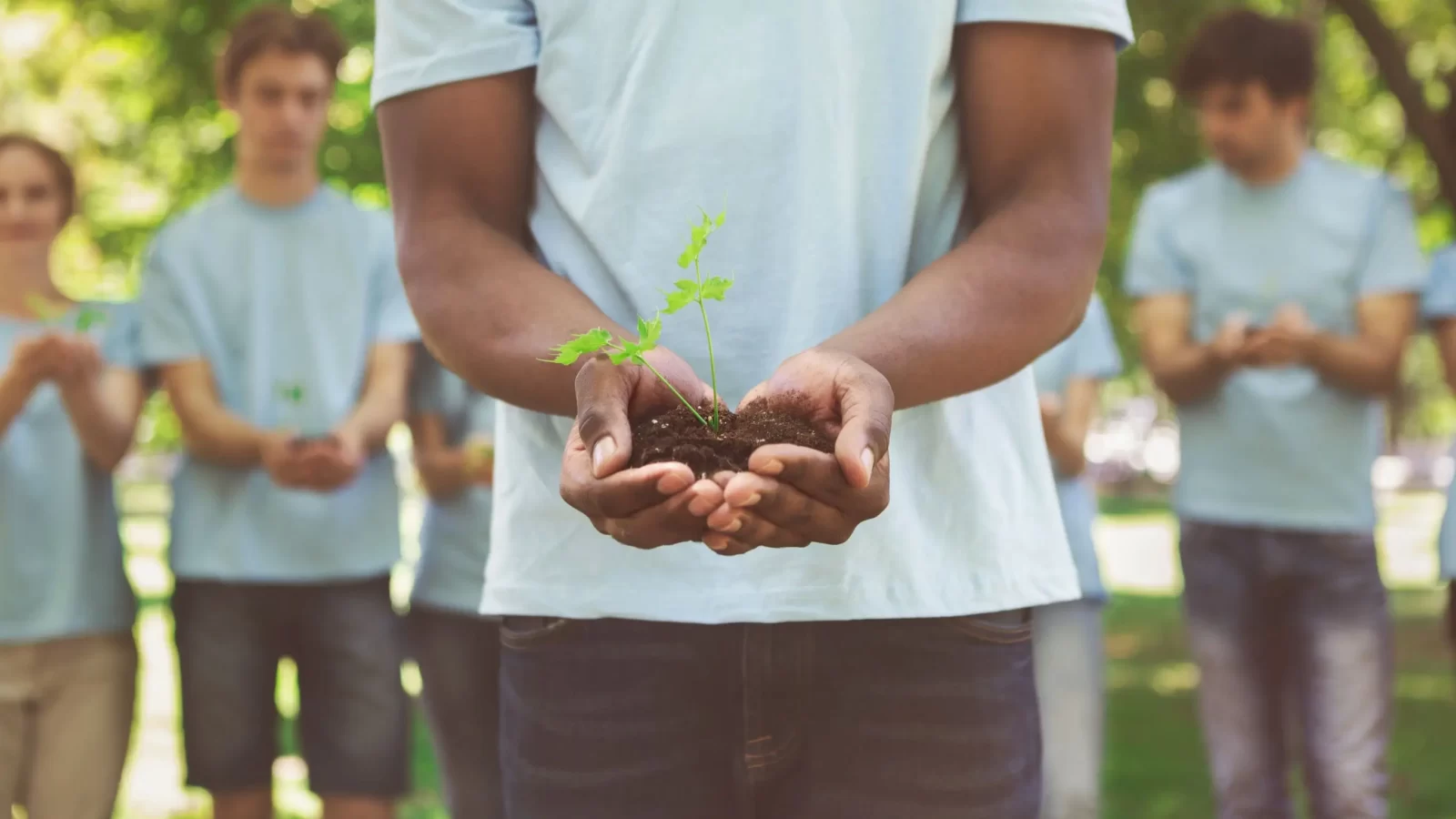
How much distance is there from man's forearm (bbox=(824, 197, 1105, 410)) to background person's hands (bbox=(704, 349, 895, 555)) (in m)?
0.08

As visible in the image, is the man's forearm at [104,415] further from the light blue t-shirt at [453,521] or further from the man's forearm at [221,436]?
the light blue t-shirt at [453,521]

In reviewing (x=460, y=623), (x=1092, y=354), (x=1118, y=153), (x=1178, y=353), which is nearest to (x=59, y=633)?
(x=460, y=623)

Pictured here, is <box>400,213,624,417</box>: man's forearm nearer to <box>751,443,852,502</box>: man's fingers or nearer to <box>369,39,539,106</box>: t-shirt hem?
<box>369,39,539,106</box>: t-shirt hem

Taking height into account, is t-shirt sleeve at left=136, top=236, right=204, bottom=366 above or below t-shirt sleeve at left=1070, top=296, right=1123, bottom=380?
above

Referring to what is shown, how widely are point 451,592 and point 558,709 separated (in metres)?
3.10

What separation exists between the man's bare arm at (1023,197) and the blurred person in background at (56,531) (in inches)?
125

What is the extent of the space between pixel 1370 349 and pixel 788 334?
350 cm

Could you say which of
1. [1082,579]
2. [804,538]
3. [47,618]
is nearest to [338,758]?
[47,618]

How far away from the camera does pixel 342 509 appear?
4.69 m

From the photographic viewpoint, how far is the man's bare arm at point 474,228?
1840 millimetres

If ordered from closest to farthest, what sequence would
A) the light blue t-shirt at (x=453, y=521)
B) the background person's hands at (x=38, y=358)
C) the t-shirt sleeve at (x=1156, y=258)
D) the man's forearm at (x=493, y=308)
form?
1. the man's forearm at (x=493, y=308)
2. the background person's hands at (x=38, y=358)
3. the light blue t-shirt at (x=453, y=521)
4. the t-shirt sleeve at (x=1156, y=258)

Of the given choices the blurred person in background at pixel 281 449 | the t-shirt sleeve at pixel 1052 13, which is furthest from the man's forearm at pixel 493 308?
the blurred person in background at pixel 281 449

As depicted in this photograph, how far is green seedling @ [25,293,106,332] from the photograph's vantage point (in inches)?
177

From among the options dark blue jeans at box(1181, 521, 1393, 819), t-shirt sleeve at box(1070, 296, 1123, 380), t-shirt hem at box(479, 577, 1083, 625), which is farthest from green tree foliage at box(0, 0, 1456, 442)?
t-shirt hem at box(479, 577, 1083, 625)
